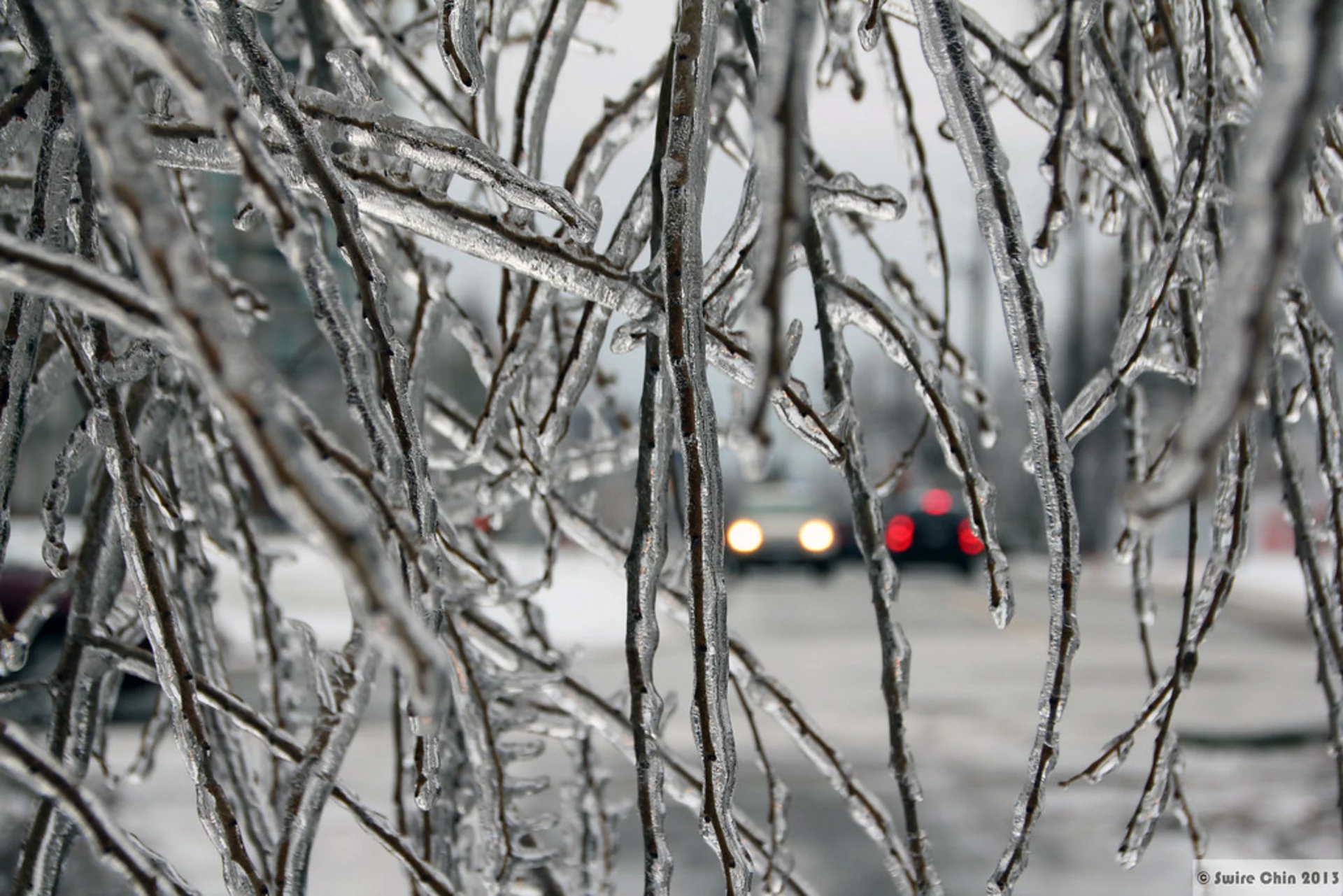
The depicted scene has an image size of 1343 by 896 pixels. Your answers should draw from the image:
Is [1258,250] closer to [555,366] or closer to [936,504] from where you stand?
[555,366]

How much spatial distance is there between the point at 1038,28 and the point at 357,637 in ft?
3.45

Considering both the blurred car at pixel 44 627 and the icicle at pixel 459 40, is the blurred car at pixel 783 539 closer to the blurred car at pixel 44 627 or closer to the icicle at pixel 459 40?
the blurred car at pixel 44 627

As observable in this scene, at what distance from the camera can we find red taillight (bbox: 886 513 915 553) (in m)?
18.1

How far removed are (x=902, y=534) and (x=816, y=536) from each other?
81.7 inches

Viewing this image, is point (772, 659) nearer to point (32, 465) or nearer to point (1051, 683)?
point (1051, 683)

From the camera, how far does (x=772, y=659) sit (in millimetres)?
9305

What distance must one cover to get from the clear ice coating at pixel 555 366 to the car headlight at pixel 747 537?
15.0 m

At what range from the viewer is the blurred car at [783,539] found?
16.7m

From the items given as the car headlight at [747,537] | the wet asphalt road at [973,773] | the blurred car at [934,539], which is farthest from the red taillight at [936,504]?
the wet asphalt road at [973,773]

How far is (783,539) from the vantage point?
55.5ft

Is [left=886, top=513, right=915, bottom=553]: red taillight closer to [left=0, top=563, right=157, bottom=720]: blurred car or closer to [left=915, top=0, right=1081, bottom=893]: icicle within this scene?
[left=0, top=563, right=157, bottom=720]: blurred car

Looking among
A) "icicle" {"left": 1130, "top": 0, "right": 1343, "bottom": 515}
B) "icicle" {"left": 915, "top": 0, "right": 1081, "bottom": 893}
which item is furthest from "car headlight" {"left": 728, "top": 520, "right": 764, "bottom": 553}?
"icicle" {"left": 1130, "top": 0, "right": 1343, "bottom": 515}

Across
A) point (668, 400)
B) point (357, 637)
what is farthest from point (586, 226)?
point (357, 637)

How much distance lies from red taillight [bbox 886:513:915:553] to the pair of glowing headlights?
142 centimetres
